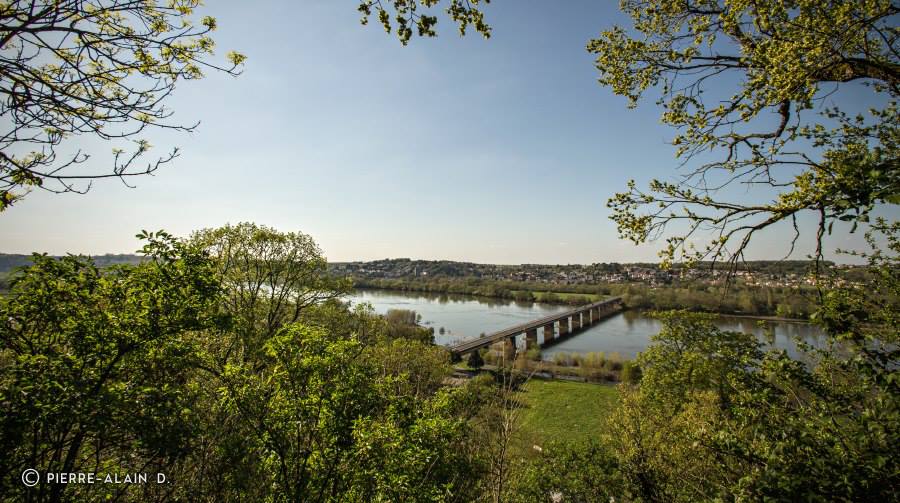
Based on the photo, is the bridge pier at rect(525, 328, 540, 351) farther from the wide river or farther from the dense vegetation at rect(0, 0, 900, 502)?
the dense vegetation at rect(0, 0, 900, 502)

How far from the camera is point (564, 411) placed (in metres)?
28.0

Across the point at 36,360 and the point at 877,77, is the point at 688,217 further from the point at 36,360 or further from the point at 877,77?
the point at 36,360

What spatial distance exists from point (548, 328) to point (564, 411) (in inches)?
1300

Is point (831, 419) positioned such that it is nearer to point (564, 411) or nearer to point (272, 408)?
point (272, 408)

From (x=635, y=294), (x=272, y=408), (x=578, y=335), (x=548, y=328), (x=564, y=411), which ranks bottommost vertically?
(x=578, y=335)

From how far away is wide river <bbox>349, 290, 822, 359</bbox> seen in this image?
5103 centimetres

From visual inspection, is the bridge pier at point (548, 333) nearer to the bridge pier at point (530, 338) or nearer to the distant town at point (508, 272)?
the bridge pier at point (530, 338)

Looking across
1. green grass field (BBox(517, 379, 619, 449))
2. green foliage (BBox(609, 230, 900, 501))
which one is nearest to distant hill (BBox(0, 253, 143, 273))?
green foliage (BBox(609, 230, 900, 501))

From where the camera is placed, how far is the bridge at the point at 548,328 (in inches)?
1668

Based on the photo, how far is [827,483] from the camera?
232cm

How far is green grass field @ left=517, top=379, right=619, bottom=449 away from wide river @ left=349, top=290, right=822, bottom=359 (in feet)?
50.4

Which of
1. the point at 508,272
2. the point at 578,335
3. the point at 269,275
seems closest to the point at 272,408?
the point at 269,275

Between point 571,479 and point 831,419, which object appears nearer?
point 831,419

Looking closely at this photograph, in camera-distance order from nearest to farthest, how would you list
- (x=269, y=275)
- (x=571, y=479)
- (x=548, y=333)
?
(x=571, y=479)
(x=269, y=275)
(x=548, y=333)
